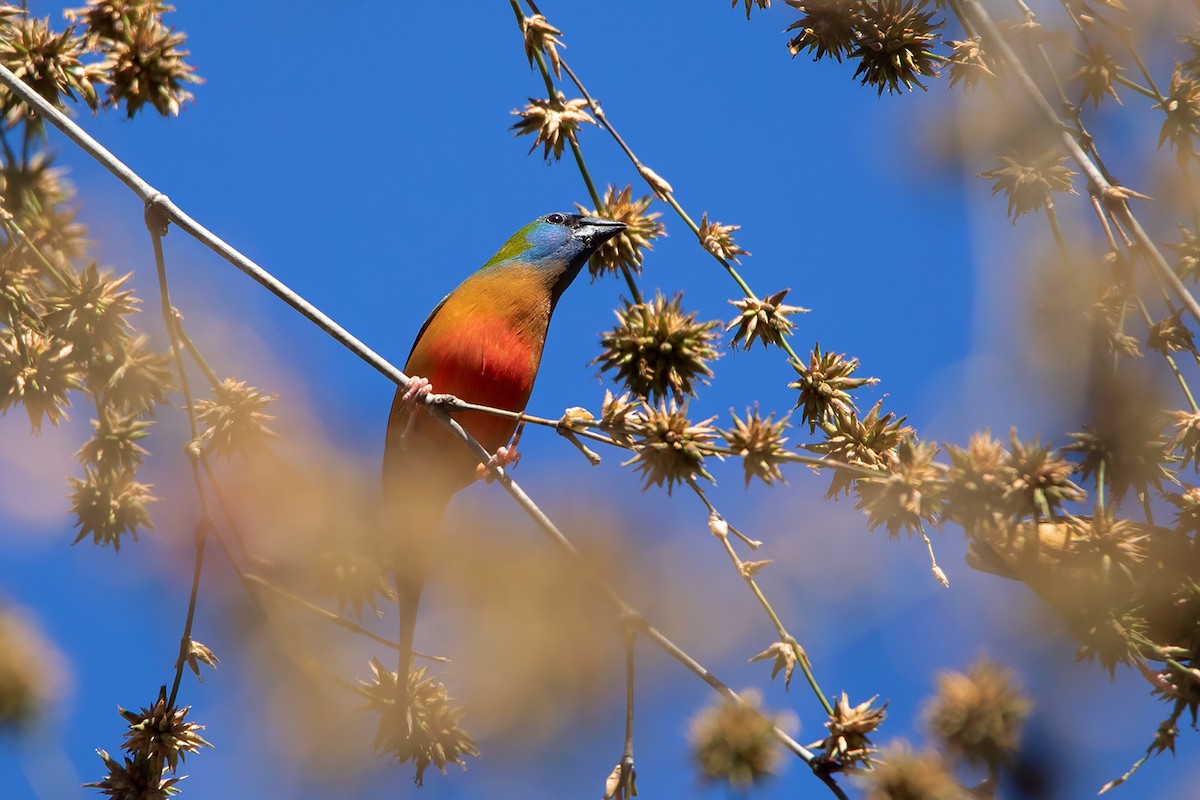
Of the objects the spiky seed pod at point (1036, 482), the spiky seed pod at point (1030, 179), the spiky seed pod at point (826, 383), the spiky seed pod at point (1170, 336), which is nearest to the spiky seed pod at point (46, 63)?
the spiky seed pod at point (826, 383)

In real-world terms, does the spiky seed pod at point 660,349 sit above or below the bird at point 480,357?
below

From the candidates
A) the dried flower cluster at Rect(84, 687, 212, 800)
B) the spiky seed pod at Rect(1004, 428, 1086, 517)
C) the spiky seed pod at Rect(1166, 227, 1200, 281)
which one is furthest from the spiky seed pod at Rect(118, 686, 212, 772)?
the spiky seed pod at Rect(1166, 227, 1200, 281)

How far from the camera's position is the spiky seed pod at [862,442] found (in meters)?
3.48

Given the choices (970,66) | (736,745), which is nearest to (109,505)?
(736,745)

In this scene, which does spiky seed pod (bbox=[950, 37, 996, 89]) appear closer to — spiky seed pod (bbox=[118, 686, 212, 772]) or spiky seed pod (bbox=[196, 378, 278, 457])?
spiky seed pod (bbox=[196, 378, 278, 457])

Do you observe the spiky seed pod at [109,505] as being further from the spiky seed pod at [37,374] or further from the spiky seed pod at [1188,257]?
the spiky seed pod at [1188,257]

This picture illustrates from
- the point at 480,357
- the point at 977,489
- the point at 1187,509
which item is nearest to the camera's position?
the point at 977,489

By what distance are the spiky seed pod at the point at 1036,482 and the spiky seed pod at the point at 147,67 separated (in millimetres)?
3282

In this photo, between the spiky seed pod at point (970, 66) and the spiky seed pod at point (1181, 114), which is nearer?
the spiky seed pod at point (1181, 114)

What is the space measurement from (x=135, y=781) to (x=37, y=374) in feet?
4.65

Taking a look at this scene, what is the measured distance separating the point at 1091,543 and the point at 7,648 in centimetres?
317

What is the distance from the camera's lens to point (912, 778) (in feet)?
7.88

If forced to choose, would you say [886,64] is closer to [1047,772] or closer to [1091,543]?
[1091,543]

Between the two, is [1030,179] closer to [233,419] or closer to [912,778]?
[912,778]
